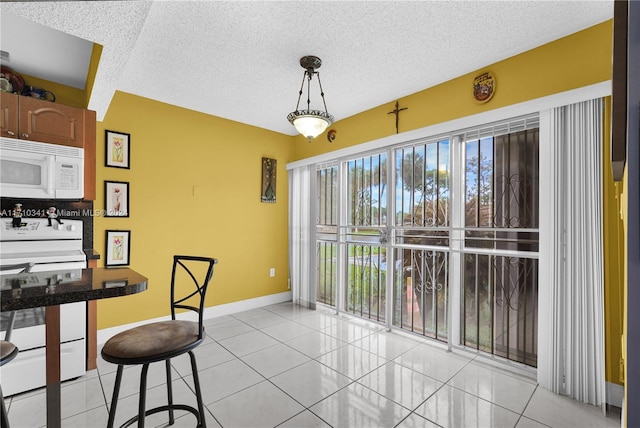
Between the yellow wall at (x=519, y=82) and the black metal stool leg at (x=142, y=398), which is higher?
the yellow wall at (x=519, y=82)

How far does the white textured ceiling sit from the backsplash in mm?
915

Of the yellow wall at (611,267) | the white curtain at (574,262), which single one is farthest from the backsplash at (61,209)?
the yellow wall at (611,267)

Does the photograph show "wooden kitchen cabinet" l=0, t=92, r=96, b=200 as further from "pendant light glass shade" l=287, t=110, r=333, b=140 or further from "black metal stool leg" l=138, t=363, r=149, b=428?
"black metal stool leg" l=138, t=363, r=149, b=428

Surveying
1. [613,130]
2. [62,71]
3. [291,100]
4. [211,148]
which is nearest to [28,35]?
[62,71]

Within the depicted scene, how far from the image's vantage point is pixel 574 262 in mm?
2127

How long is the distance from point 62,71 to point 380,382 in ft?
12.7

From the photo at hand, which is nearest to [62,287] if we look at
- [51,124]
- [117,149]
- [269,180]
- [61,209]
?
[51,124]

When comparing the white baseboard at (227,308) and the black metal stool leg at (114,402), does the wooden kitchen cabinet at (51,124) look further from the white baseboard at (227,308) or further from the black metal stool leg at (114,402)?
the black metal stool leg at (114,402)

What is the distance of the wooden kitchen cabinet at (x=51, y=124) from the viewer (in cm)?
231

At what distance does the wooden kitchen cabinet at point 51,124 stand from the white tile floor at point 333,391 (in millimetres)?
1650

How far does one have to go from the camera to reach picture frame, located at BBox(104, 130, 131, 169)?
10.3 feet

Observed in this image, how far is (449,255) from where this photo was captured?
294 centimetres

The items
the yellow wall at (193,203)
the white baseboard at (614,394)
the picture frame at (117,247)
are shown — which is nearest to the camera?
the white baseboard at (614,394)

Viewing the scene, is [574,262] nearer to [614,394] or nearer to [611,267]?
[611,267]
